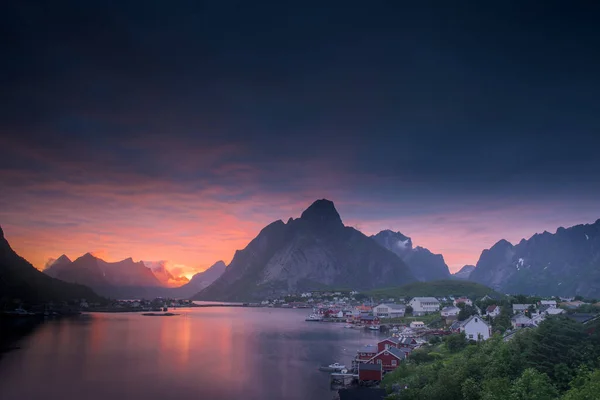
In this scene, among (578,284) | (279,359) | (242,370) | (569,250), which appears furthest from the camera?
(569,250)

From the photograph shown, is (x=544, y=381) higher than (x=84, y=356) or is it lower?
higher

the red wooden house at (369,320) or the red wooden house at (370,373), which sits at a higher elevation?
the red wooden house at (370,373)

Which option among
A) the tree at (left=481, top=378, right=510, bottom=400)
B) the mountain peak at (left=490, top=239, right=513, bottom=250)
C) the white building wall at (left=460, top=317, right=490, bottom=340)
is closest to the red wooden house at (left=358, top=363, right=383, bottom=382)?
the white building wall at (left=460, top=317, right=490, bottom=340)

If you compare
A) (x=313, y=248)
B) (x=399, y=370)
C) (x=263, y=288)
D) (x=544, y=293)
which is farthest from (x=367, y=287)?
(x=399, y=370)

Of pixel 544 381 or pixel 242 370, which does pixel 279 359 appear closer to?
pixel 242 370

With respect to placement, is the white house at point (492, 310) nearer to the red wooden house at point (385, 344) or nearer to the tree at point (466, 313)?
the tree at point (466, 313)

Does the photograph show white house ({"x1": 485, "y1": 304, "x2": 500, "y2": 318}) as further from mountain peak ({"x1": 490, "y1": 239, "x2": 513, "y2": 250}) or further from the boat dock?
mountain peak ({"x1": 490, "y1": 239, "x2": 513, "y2": 250})

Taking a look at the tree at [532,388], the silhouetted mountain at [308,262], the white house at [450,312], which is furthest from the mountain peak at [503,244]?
the tree at [532,388]
